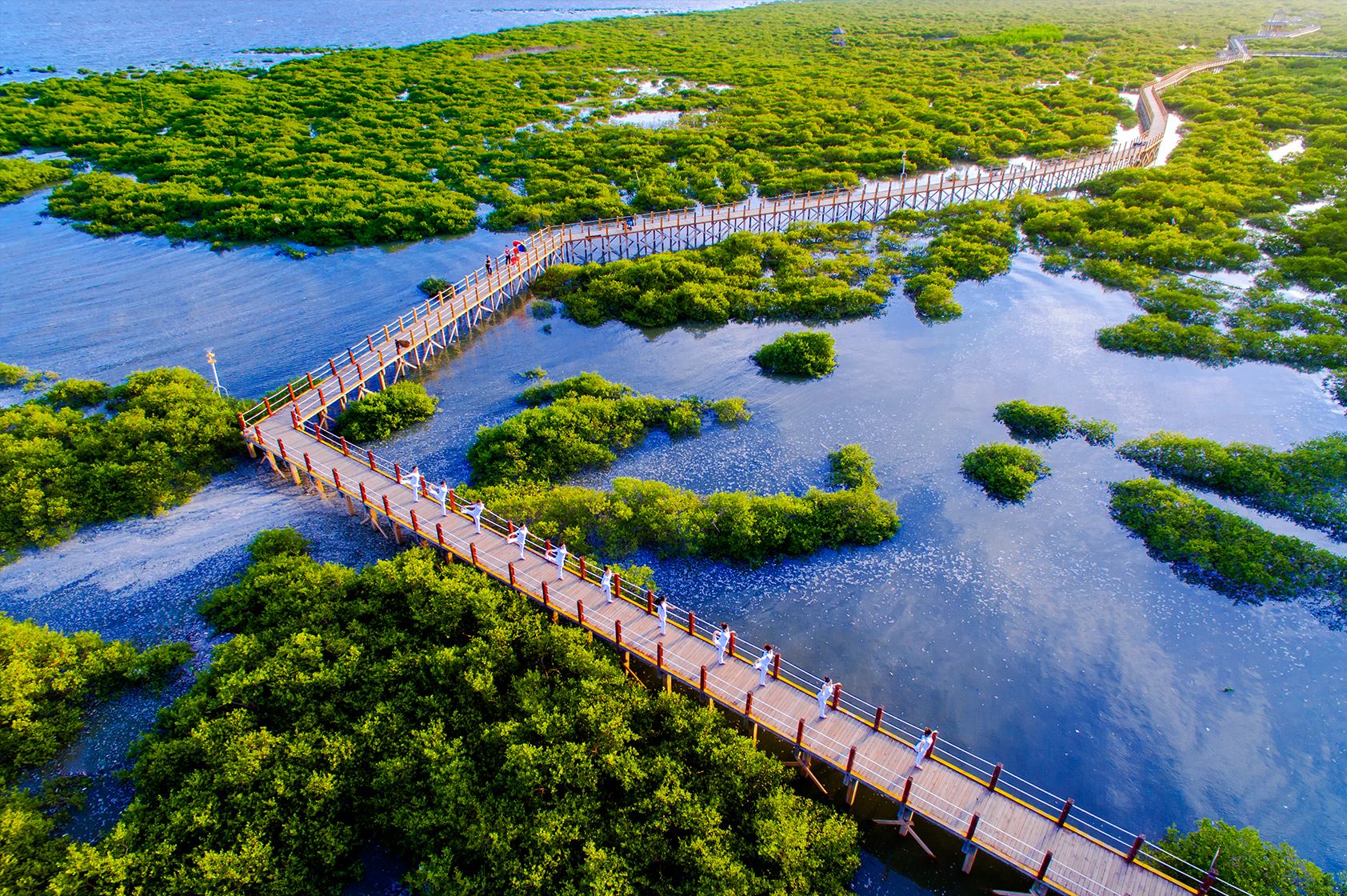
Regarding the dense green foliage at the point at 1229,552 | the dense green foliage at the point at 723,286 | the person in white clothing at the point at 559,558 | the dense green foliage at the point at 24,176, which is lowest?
the dense green foliage at the point at 1229,552

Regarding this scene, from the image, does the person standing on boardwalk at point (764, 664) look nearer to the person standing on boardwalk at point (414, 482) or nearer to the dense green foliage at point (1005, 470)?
the person standing on boardwalk at point (414, 482)

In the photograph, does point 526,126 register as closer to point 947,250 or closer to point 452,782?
point 947,250

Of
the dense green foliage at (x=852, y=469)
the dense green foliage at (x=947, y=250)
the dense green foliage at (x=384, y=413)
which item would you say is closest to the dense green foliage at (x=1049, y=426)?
the dense green foliage at (x=852, y=469)

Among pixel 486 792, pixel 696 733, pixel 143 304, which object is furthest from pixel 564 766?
pixel 143 304

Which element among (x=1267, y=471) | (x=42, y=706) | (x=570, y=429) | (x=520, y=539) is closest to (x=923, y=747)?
(x=520, y=539)

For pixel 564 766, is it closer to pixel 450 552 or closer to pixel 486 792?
pixel 486 792

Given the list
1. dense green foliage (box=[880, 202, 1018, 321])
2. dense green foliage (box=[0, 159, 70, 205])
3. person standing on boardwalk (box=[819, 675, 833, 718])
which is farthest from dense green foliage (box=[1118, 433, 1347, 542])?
dense green foliage (box=[0, 159, 70, 205])
